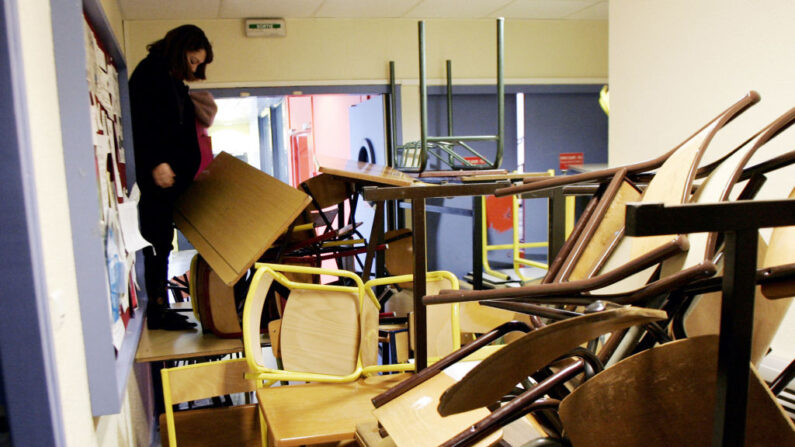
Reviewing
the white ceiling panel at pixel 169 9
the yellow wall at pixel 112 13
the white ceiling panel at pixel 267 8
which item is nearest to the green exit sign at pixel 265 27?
the white ceiling panel at pixel 267 8

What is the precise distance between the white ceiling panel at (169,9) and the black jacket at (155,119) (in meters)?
1.90

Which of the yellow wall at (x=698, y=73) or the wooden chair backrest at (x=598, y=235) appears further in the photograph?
the yellow wall at (x=698, y=73)

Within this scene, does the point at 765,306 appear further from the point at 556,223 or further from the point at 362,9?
the point at 362,9

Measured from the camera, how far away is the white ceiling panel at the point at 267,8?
4098 mm

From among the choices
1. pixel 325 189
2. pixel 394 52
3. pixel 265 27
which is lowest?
pixel 325 189

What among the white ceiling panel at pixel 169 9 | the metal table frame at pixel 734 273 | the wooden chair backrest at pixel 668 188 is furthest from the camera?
the white ceiling panel at pixel 169 9

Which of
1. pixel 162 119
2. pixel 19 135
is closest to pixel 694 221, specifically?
pixel 19 135

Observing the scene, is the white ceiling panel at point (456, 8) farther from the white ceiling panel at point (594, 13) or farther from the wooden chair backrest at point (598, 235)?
the wooden chair backrest at point (598, 235)

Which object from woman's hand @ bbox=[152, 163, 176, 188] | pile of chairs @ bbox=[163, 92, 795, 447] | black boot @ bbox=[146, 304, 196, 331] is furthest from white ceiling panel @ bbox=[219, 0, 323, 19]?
pile of chairs @ bbox=[163, 92, 795, 447]

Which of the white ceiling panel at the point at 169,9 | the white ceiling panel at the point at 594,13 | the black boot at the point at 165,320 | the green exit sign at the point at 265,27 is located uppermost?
the white ceiling panel at the point at 594,13

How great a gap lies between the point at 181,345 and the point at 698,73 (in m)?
2.09

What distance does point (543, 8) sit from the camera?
4.69 m

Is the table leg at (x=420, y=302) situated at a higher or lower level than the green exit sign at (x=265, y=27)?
Answer: lower

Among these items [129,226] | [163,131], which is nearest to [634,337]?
[129,226]
